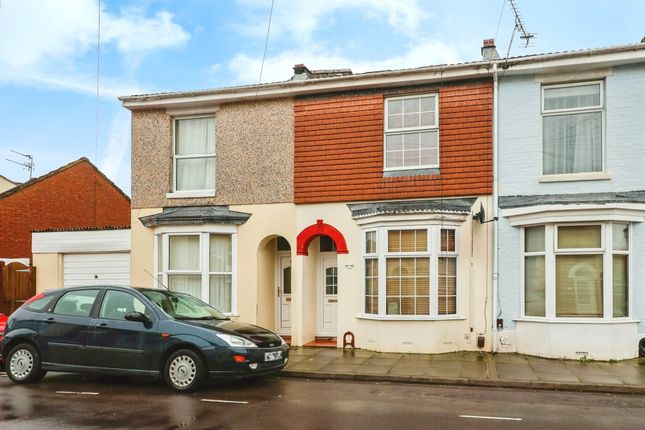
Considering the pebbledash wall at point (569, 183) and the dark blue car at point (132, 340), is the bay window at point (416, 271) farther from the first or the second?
the dark blue car at point (132, 340)

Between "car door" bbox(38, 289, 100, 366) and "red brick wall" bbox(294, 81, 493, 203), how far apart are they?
540 cm

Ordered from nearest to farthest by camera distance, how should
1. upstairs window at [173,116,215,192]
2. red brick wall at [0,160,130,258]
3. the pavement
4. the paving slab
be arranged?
the pavement → the paving slab → upstairs window at [173,116,215,192] → red brick wall at [0,160,130,258]

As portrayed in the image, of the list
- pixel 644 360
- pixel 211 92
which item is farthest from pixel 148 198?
pixel 644 360

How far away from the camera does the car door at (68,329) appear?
9820 mm

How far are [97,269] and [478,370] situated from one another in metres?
10.6

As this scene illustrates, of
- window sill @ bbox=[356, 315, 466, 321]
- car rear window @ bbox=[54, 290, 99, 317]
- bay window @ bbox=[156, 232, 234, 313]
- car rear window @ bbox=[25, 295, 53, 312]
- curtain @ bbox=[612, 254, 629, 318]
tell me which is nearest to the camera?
car rear window @ bbox=[54, 290, 99, 317]

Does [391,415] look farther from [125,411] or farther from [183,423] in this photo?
[125,411]

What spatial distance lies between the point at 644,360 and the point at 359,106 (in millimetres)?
7541

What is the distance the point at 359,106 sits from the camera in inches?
542

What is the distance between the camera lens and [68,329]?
32.6ft

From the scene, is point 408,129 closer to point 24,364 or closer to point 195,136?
point 195,136

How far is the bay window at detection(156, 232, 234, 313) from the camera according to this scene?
1447 centimetres

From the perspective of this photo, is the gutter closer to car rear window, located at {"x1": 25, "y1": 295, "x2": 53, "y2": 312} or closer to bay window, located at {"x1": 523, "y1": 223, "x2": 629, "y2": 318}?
bay window, located at {"x1": 523, "y1": 223, "x2": 629, "y2": 318}

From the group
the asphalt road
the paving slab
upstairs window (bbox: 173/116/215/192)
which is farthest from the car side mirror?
the paving slab
